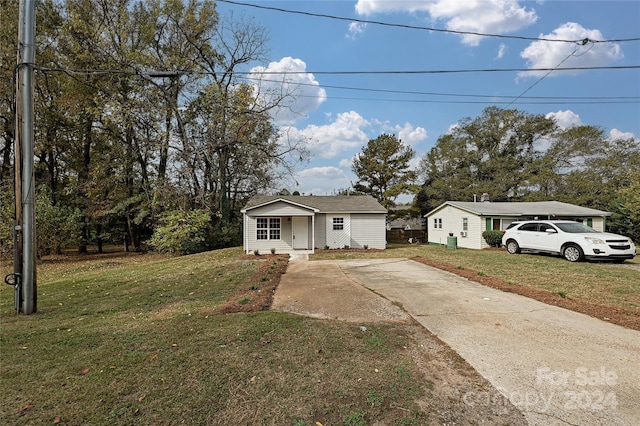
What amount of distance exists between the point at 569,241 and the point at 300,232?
490 inches

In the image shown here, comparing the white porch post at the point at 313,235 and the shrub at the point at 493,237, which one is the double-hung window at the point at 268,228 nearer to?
the white porch post at the point at 313,235

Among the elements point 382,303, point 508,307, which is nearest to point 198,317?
point 382,303

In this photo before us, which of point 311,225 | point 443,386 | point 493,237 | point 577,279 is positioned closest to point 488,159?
point 493,237

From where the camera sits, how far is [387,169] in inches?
1304

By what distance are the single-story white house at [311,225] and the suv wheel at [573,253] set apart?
8.89 metres

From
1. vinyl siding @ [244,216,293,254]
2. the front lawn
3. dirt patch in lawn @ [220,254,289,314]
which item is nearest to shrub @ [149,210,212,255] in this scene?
vinyl siding @ [244,216,293,254]

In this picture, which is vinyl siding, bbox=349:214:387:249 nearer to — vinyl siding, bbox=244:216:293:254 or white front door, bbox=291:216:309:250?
white front door, bbox=291:216:309:250

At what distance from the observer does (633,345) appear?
373 centimetres

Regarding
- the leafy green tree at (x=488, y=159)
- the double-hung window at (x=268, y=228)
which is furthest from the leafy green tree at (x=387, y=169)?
the double-hung window at (x=268, y=228)

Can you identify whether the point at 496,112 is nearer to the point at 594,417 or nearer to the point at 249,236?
the point at 249,236

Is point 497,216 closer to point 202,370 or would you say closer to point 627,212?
point 627,212

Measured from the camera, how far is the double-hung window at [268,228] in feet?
57.0

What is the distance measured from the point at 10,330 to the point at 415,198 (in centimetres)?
3544

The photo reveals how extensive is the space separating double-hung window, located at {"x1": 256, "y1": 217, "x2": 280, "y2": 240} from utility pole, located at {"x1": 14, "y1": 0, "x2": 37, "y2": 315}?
1207 cm
